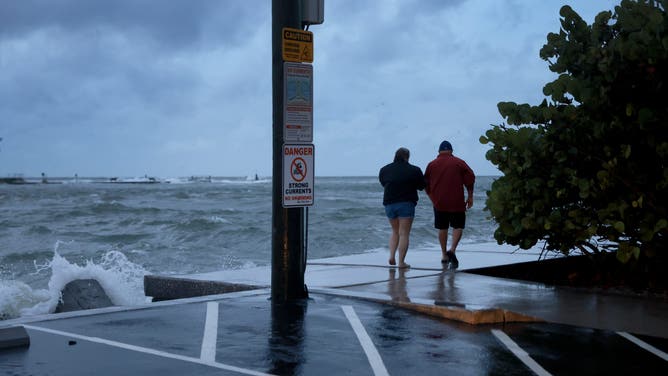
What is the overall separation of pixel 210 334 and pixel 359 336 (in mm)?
1356

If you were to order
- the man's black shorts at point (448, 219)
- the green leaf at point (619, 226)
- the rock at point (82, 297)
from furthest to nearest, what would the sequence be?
the man's black shorts at point (448, 219), the rock at point (82, 297), the green leaf at point (619, 226)

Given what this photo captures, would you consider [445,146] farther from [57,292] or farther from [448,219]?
[57,292]

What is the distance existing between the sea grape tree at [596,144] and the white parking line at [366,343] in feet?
9.68

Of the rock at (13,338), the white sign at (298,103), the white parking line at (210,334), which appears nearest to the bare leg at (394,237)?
the white sign at (298,103)

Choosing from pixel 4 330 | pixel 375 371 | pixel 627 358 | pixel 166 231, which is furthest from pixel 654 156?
pixel 166 231

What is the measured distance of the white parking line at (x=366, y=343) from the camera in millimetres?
6004

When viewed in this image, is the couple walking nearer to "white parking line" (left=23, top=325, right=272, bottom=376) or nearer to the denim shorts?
the denim shorts

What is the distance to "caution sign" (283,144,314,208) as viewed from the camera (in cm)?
891

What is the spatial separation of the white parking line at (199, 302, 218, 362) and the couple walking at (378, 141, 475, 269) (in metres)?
4.17

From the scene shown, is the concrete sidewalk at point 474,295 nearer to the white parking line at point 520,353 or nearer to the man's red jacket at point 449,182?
the white parking line at point 520,353

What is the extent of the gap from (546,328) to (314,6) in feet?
14.3

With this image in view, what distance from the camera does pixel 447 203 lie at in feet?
40.7

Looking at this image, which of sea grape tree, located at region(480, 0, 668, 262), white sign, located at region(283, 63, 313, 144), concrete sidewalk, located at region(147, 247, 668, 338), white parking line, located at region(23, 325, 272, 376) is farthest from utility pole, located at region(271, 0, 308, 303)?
sea grape tree, located at region(480, 0, 668, 262)

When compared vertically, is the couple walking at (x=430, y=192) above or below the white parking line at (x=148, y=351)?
above
